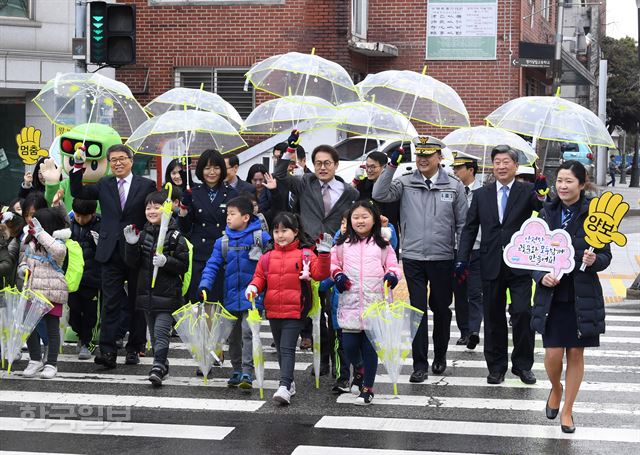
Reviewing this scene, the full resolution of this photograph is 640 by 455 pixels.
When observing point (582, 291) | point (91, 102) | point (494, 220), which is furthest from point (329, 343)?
point (91, 102)

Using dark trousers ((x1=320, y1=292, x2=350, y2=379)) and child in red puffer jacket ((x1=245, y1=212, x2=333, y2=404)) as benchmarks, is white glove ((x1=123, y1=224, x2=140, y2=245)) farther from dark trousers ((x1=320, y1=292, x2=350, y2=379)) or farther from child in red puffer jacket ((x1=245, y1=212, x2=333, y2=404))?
dark trousers ((x1=320, y1=292, x2=350, y2=379))

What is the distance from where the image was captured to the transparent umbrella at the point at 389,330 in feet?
27.5

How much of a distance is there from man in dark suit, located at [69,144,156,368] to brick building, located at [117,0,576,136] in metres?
14.1

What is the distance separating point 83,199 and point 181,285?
142 cm

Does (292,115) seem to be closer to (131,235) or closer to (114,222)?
(114,222)

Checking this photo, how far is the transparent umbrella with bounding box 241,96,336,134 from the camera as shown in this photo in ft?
39.9

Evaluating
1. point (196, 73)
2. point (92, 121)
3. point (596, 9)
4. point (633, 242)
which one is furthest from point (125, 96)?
point (596, 9)

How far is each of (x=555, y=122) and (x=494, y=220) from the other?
1879 millimetres

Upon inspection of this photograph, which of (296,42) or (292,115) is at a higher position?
(296,42)

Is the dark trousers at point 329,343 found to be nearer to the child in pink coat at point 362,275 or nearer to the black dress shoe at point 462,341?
the child in pink coat at point 362,275

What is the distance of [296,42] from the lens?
24.0 metres

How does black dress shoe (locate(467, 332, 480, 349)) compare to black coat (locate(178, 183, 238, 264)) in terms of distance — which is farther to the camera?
black dress shoe (locate(467, 332, 480, 349))

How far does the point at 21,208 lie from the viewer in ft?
34.7

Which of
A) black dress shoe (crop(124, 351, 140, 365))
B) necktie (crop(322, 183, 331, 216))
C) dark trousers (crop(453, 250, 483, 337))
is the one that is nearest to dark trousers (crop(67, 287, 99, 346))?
→ black dress shoe (crop(124, 351, 140, 365))
